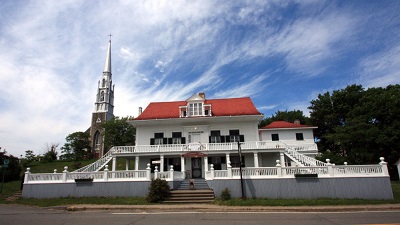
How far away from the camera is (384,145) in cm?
3000

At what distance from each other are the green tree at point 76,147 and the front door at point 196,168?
131ft

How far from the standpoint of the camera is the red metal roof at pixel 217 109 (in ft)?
84.9

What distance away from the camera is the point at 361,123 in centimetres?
2925

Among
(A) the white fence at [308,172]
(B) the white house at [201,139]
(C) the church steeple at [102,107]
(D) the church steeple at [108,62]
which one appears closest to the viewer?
(A) the white fence at [308,172]

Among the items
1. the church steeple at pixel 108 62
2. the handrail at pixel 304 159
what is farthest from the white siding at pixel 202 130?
the church steeple at pixel 108 62

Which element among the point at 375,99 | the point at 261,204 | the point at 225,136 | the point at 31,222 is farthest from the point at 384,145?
the point at 31,222

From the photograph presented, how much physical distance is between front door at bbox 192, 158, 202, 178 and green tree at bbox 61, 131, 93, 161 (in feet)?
131

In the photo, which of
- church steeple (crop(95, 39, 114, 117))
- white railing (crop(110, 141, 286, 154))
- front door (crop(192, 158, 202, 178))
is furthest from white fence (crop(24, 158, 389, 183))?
church steeple (crop(95, 39, 114, 117))

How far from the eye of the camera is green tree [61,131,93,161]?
179 ft

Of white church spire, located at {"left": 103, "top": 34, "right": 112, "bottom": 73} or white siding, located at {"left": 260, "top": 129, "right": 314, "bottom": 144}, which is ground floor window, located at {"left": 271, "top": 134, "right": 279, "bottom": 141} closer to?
white siding, located at {"left": 260, "top": 129, "right": 314, "bottom": 144}

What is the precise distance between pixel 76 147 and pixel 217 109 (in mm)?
43233

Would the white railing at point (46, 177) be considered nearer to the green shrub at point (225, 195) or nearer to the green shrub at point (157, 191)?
the green shrub at point (157, 191)

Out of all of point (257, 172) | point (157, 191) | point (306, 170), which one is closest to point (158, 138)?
point (157, 191)

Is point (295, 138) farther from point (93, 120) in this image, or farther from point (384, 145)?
point (93, 120)
